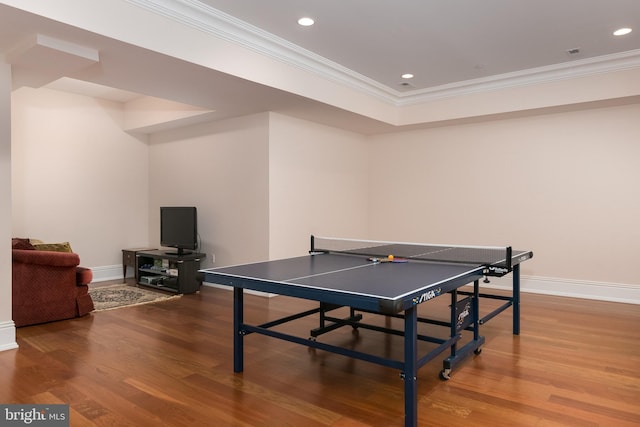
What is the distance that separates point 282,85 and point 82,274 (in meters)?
2.98

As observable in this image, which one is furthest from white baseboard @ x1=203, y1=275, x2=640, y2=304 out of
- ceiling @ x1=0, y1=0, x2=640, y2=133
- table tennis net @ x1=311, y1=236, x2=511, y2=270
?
ceiling @ x1=0, y1=0, x2=640, y2=133

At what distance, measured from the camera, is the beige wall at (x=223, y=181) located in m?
5.72

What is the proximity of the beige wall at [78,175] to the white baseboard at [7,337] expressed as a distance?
2950mm

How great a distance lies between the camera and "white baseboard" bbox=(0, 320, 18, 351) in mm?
3537

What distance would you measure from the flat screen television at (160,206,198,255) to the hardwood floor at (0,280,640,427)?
201cm

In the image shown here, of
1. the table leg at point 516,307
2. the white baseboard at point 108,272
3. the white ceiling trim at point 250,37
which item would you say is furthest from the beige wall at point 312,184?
the white baseboard at point 108,272

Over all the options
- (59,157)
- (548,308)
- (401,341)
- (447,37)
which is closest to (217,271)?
(401,341)

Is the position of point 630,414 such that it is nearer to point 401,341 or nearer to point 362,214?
point 401,341

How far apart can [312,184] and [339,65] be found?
1.77m

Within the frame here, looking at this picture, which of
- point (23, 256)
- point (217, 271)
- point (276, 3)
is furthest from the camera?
point (23, 256)

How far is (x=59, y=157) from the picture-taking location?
6.47 meters

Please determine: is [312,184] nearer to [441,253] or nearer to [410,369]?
[441,253]

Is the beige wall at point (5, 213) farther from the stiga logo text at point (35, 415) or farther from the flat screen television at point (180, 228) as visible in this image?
the flat screen television at point (180, 228)

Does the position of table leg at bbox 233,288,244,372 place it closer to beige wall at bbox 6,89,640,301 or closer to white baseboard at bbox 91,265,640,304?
white baseboard at bbox 91,265,640,304
